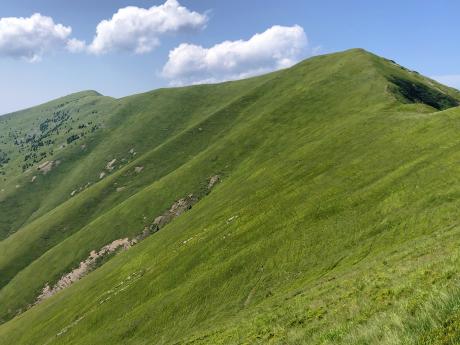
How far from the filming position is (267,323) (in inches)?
1329

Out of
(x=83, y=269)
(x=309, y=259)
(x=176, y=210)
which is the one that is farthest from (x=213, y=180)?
(x=309, y=259)

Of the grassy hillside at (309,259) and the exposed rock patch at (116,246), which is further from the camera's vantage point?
the exposed rock patch at (116,246)

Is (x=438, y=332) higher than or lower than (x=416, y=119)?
lower

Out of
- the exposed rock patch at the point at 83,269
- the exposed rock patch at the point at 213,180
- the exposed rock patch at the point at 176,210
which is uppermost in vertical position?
the exposed rock patch at the point at 213,180

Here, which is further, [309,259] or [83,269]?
[83,269]

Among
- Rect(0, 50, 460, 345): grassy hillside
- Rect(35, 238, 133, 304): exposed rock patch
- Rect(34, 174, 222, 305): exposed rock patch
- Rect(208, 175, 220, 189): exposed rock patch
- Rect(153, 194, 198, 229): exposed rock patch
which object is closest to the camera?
Rect(0, 50, 460, 345): grassy hillside

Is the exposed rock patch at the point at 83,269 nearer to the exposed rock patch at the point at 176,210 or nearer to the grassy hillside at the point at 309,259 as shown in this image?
the grassy hillside at the point at 309,259

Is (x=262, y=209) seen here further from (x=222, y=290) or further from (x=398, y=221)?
(x=398, y=221)

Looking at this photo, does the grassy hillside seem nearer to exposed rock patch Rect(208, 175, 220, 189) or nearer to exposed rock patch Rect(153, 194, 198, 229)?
exposed rock patch Rect(153, 194, 198, 229)

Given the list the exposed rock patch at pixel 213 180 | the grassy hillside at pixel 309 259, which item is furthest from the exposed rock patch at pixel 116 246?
the grassy hillside at pixel 309 259

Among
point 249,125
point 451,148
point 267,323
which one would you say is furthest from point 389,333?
point 249,125

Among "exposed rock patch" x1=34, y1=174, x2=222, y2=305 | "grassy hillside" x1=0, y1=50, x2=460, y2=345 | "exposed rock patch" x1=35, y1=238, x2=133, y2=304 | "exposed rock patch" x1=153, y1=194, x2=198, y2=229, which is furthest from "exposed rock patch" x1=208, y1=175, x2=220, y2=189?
"exposed rock patch" x1=35, y1=238, x2=133, y2=304

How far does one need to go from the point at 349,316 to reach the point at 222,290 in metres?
41.0

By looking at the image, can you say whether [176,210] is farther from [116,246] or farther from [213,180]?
[116,246]
